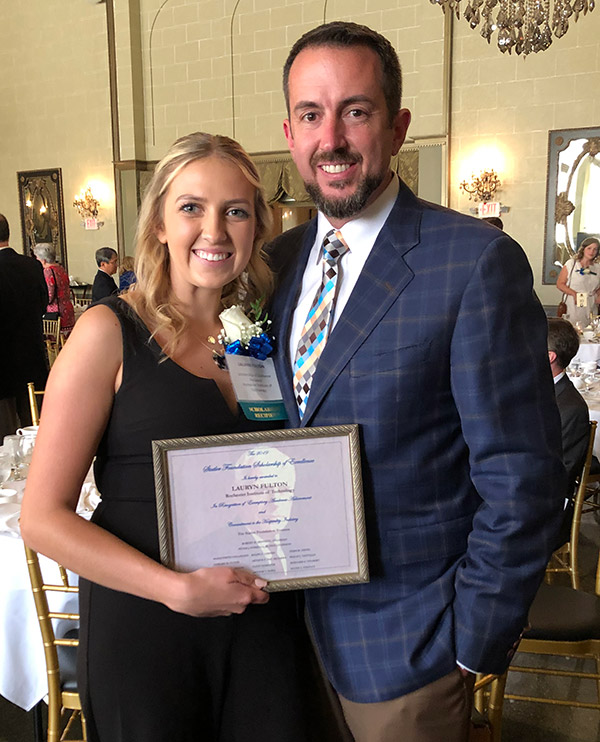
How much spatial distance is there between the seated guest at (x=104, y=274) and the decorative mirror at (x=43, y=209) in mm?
4902

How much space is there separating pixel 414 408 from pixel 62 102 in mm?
13331

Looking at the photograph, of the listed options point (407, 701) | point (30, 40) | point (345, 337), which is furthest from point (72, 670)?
point (30, 40)

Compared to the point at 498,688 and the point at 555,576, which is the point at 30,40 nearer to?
the point at 555,576

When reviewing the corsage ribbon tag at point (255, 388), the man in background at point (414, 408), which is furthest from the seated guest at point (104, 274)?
the man in background at point (414, 408)

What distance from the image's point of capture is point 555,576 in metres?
4.11

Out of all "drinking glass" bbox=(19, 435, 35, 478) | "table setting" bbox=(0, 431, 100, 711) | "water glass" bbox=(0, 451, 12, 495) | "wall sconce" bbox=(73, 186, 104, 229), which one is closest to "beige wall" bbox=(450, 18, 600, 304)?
"wall sconce" bbox=(73, 186, 104, 229)

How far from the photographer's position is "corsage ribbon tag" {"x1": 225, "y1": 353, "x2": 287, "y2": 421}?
1537 millimetres

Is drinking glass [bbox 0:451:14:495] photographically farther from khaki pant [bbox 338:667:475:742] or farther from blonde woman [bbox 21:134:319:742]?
khaki pant [bbox 338:667:475:742]

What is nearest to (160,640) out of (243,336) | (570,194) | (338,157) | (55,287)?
(243,336)

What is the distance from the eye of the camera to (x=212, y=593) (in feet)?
4.43

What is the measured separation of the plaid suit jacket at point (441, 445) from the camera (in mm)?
1363

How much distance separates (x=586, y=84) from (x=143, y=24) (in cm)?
719

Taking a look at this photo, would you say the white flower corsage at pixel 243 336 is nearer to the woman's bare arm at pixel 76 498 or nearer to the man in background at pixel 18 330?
the woman's bare arm at pixel 76 498

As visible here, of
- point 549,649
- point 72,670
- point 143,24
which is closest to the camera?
point 72,670
